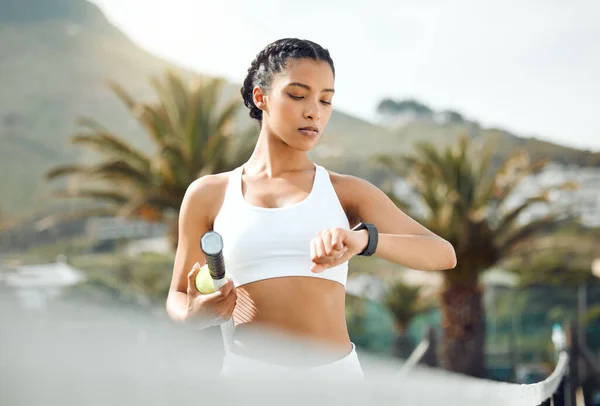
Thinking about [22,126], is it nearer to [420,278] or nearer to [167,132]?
[420,278]

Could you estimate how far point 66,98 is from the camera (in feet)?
208

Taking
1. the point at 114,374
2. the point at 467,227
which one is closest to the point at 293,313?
the point at 114,374

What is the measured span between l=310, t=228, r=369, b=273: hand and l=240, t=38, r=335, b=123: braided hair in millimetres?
492

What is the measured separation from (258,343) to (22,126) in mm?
61962

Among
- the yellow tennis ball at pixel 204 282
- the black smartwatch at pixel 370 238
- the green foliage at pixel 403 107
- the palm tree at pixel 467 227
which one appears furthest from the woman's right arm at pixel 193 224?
the green foliage at pixel 403 107

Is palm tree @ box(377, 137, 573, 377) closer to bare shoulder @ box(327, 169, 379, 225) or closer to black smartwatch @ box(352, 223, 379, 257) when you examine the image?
bare shoulder @ box(327, 169, 379, 225)

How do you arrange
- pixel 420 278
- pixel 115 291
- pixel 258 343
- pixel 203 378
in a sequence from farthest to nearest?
pixel 420 278 → pixel 115 291 → pixel 258 343 → pixel 203 378

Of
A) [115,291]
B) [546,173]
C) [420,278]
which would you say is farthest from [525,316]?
[115,291]

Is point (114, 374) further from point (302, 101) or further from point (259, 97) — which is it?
point (259, 97)

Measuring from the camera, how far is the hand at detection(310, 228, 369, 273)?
144cm

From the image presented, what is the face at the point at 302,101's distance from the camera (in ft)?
5.99

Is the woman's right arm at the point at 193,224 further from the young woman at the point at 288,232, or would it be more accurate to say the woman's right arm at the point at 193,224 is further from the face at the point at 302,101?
the face at the point at 302,101

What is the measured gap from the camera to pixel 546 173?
42438 millimetres

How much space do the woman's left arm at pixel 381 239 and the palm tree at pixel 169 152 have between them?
1195 cm
